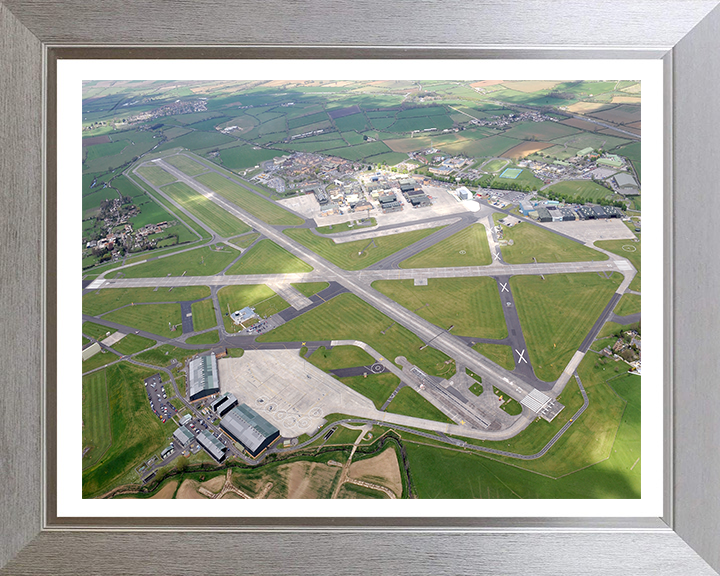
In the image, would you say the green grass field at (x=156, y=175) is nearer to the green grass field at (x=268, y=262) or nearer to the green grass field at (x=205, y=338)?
the green grass field at (x=268, y=262)

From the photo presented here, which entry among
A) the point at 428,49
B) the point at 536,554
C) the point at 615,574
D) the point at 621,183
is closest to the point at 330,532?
the point at 536,554

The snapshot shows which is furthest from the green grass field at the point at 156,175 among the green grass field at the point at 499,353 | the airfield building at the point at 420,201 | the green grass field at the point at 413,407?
the green grass field at the point at 499,353

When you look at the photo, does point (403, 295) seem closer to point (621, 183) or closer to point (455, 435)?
point (455, 435)

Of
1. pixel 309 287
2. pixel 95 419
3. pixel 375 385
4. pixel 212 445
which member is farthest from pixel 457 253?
pixel 95 419

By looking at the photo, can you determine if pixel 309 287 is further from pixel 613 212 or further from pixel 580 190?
pixel 580 190

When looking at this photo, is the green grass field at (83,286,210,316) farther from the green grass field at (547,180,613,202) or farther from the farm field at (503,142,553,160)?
the farm field at (503,142,553,160)
